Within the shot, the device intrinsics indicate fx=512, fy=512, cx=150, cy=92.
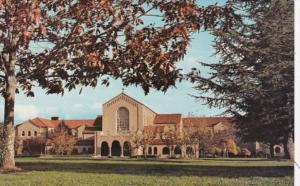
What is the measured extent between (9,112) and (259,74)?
13584mm

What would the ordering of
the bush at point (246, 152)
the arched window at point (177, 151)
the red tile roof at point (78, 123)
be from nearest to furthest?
the bush at point (246, 152)
the arched window at point (177, 151)
the red tile roof at point (78, 123)

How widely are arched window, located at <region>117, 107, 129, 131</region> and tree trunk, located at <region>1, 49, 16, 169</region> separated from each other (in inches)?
2326

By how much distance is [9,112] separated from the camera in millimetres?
15789

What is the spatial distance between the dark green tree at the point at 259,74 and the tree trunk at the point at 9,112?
10.2m

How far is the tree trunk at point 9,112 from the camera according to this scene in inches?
611

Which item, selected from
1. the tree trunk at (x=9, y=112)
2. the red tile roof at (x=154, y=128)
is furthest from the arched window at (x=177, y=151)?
the tree trunk at (x=9, y=112)

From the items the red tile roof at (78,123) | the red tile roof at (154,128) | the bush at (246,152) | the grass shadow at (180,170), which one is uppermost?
the red tile roof at (78,123)

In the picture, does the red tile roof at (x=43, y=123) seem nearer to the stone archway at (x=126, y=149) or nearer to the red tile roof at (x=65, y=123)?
the red tile roof at (x=65, y=123)

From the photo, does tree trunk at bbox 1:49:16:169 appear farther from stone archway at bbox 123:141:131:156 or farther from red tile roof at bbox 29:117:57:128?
red tile roof at bbox 29:117:57:128

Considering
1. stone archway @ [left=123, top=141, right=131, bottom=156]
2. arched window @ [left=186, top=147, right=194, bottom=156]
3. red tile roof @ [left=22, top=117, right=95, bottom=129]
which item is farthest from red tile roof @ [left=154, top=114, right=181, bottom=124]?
red tile roof @ [left=22, top=117, right=95, bottom=129]

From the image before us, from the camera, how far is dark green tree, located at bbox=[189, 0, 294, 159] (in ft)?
77.5

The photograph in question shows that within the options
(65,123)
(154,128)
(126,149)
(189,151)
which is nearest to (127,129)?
(126,149)

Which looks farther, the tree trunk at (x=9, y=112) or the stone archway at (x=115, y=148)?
the stone archway at (x=115, y=148)

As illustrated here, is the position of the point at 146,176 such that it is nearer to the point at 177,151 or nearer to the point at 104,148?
the point at 177,151
